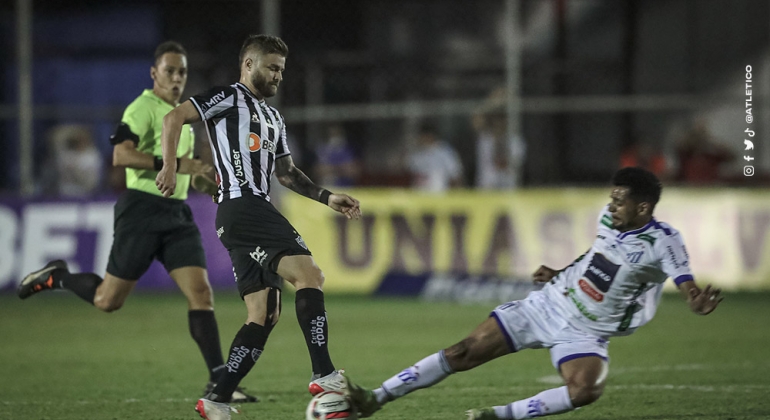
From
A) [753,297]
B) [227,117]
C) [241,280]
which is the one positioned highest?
[227,117]

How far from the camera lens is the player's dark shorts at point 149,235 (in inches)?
314

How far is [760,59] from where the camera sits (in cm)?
2111

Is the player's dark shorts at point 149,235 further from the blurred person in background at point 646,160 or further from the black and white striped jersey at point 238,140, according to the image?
the blurred person in background at point 646,160

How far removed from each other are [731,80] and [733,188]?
24.4 ft

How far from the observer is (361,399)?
591cm

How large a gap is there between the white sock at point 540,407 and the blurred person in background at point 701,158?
447 inches

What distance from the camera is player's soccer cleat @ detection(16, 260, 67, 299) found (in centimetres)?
876

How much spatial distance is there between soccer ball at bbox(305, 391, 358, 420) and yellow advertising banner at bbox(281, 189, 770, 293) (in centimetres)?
906

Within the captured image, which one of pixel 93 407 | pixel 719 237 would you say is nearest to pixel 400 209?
pixel 719 237

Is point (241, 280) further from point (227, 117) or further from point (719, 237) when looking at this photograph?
point (719, 237)

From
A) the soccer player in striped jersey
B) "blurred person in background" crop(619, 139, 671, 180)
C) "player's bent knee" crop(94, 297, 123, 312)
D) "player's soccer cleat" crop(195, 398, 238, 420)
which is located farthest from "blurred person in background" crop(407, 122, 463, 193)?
"player's soccer cleat" crop(195, 398, 238, 420)

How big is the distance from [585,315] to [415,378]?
3.28 feet

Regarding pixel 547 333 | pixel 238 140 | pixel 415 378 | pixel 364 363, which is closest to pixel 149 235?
pixel 238 140

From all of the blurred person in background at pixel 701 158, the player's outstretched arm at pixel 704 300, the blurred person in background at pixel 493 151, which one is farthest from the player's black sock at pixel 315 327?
the blurred person in background at pixel 701 158
